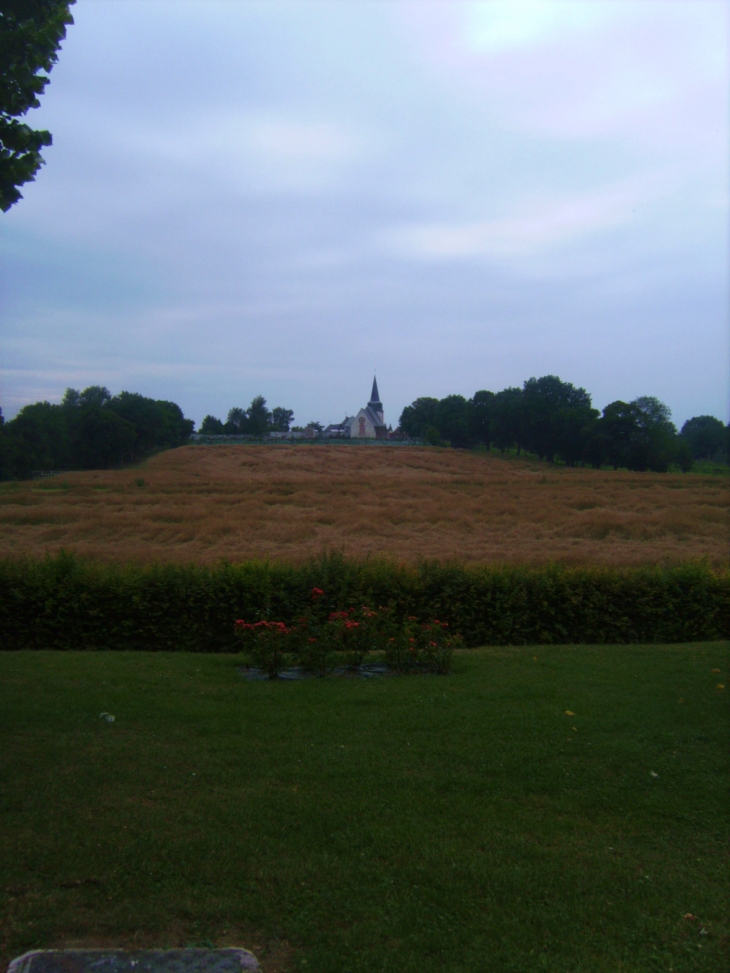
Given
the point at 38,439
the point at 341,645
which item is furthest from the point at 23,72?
the point at 38,439

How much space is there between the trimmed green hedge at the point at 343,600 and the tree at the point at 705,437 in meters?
14.1

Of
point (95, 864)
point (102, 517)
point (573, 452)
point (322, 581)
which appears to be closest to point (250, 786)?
point (95, 864)

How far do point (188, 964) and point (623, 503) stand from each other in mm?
21822

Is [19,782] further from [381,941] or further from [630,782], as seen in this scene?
[630,782]

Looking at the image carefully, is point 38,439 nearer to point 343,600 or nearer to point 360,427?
point 343,600

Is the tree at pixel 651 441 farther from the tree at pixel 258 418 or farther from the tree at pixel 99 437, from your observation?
the tree at pixel 258 418

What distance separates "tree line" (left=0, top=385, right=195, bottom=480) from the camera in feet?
49.3

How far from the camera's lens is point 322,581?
10.6 m

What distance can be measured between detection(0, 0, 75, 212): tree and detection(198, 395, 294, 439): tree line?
32081mm

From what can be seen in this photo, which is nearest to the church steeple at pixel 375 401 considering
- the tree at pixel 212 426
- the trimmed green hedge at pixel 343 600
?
the tree at pixel 212 426

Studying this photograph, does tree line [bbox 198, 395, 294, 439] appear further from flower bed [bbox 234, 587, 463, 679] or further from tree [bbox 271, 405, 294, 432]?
flower bed [bbox 234, 587, 463, 679]

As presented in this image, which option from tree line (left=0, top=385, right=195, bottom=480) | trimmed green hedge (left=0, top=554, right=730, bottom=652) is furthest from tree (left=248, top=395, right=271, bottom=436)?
trimmed green hedge (left=0, top=554, right=730, bottom=652)

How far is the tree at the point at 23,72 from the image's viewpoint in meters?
4.75

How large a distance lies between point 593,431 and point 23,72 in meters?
21.4
